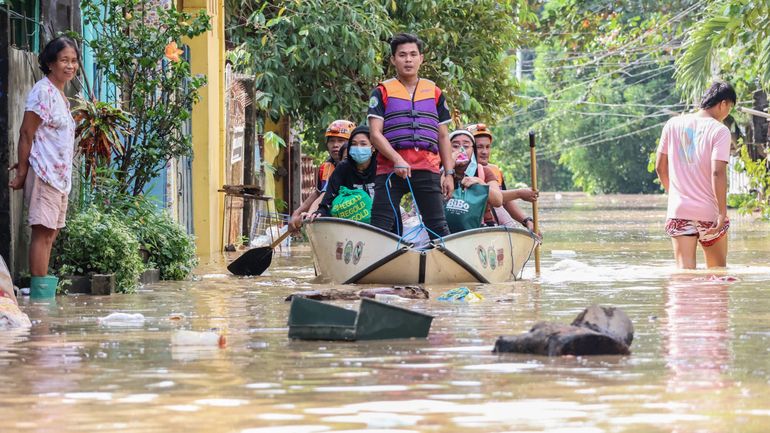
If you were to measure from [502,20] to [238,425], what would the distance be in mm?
20909

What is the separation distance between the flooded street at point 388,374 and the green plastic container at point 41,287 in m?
0.12

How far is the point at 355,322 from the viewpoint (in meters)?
8.11

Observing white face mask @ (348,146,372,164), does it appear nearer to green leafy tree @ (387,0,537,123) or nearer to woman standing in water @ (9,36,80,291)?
woman standing in water @ (9,36,80,291)

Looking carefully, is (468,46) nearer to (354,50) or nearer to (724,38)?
(354,50)

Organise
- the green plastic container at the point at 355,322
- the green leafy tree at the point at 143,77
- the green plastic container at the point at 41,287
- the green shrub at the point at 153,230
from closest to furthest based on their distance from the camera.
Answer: the green plastic container at the point at 355,322
the green plastic container at the point at 41,287
the green shrub at the point at 153,230
the green leafy tree at the point at 143,77

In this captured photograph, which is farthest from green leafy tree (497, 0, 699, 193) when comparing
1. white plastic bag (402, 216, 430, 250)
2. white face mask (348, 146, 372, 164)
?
white plastic bag (402, 216, 430, 250)

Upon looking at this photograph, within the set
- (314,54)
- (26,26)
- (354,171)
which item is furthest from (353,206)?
(314,54)

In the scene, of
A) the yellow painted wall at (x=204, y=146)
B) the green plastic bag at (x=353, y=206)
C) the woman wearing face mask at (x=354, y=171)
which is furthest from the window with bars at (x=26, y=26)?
the yellow painted wall at (x=204, y=146)

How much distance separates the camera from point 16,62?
39.7ft

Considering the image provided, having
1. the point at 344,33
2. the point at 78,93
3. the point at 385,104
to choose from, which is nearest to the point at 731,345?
the point at 385,104

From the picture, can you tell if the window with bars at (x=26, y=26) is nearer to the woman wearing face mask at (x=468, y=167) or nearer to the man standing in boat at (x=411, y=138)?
the man standing in boat at (x=411, y=138)

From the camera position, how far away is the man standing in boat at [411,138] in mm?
13008

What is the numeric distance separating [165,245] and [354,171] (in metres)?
1.92

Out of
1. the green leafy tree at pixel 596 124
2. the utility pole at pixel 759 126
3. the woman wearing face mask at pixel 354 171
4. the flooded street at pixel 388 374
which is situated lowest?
the flooded street at pixel 388 374
